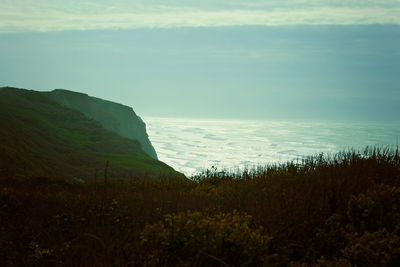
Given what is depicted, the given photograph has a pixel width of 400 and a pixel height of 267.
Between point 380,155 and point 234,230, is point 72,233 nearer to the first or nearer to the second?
point 234,230

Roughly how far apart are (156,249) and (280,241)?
2.17 meters

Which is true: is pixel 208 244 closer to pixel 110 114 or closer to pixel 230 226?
pixel 230 226

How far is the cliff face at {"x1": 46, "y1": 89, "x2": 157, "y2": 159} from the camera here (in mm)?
119312

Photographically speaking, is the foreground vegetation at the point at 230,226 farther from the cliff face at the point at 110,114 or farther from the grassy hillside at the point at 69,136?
the cliff face at the point at 110,114

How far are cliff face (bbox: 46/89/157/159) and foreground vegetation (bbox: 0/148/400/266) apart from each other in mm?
102151

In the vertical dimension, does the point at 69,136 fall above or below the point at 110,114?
below

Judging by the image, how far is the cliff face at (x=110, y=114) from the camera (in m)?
119

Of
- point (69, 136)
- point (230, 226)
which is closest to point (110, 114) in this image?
point (69, 136)

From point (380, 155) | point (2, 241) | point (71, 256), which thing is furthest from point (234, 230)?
point (380, 155)

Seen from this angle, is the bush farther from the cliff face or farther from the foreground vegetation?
the cliff face

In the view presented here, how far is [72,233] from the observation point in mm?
7602

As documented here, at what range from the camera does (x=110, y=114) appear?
127 m

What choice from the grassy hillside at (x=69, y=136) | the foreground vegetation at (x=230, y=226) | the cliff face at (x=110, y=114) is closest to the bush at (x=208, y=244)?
the foreground vegetation at (x=230, y=226)

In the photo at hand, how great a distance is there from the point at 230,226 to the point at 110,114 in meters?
125
